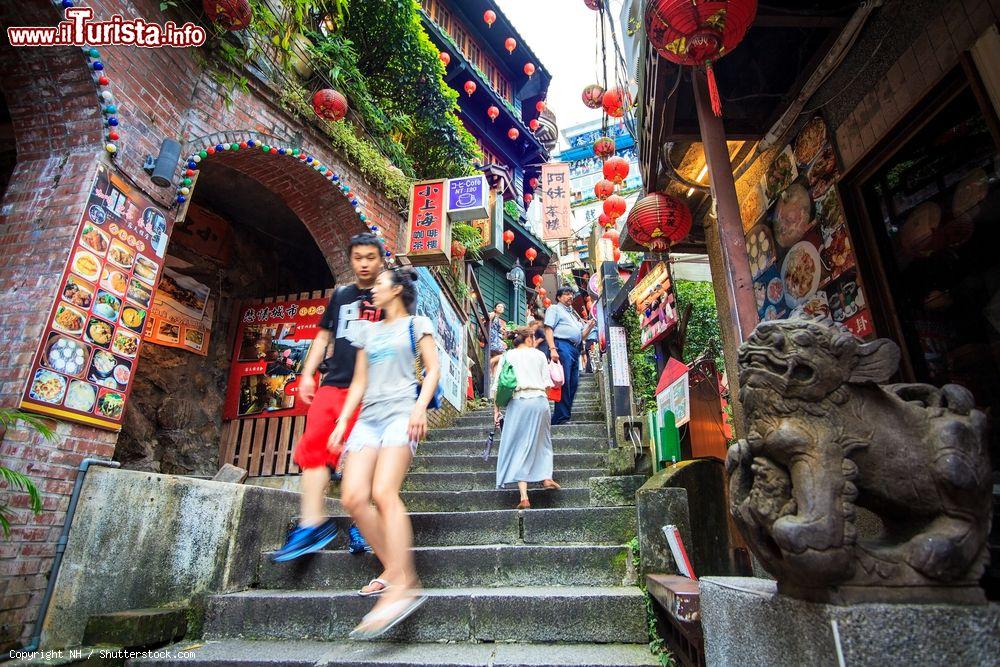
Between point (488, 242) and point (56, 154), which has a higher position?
point (488, 242)

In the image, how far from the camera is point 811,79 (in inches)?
138

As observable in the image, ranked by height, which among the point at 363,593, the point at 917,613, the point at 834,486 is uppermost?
the point at 834,486

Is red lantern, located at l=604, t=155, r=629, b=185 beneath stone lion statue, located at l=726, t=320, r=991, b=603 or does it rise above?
above

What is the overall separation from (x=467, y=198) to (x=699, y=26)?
512 centimetres

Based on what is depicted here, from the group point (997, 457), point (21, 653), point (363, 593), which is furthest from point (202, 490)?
point (997, 457)

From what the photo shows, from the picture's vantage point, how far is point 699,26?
107 inches

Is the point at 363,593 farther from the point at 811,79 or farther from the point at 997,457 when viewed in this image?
the point at 811,79

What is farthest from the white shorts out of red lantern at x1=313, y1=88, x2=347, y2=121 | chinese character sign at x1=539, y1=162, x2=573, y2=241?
chinese character sign at x1=539, y1=162, x2=573, y2=241

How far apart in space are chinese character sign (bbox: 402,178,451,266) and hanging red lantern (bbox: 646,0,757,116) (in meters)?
4.73

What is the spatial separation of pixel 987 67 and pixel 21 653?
5.88 meters

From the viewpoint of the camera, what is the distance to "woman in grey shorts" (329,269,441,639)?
2.59 meters

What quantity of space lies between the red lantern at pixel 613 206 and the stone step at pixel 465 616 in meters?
8.75

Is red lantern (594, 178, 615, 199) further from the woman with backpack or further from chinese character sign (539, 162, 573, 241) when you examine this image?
chinese character sign (539, 162, 573, 241)

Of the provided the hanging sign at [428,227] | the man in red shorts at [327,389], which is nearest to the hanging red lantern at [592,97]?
the hanging sign at [428,227]
